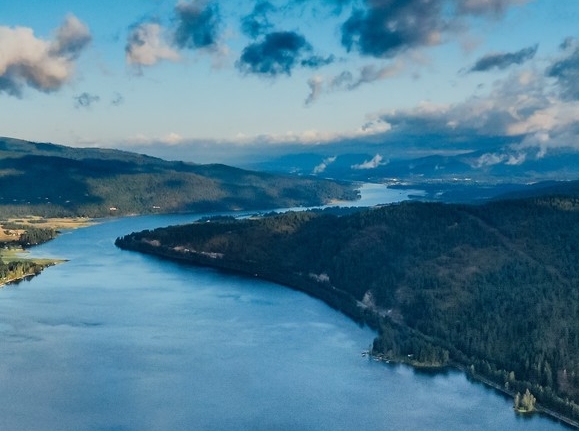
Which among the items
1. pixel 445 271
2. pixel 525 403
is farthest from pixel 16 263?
pixel 525 403

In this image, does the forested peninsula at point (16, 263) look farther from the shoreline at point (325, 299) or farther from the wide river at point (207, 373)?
the shoreline at point (325, 299)

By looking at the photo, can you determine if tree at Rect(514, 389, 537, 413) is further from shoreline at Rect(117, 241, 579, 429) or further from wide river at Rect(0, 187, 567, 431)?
wide river at Rect(0, 187, 567, 431)

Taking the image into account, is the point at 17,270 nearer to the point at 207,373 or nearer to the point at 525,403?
the point at 207,373

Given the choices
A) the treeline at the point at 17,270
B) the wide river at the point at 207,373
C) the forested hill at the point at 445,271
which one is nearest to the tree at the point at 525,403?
the wide river at the point at 207,373

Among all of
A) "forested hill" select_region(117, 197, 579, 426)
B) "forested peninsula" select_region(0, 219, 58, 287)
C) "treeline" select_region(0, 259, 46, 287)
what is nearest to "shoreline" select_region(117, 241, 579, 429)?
"forested hill" select_region(117, 197, 579, 426)

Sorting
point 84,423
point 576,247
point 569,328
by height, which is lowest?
point 84,423

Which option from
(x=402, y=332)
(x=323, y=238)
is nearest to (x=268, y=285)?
(x=323, y=238)

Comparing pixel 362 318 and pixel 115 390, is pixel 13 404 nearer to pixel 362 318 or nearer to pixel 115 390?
pixel 115 390
